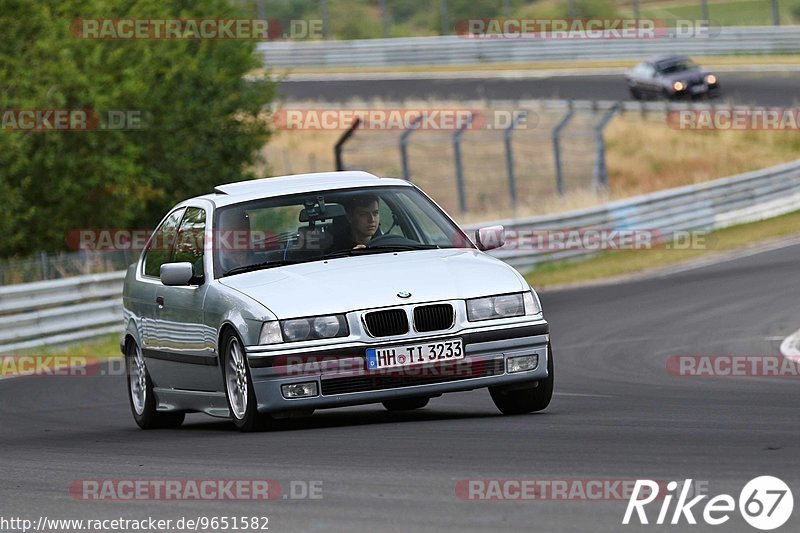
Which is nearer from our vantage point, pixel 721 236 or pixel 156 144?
pixel 721 236

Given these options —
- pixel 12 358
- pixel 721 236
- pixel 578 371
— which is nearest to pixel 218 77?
pixel 721 236

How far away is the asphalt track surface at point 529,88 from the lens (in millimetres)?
46125

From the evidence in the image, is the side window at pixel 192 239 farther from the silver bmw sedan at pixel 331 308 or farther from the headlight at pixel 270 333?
the headlight at pixel 270 333

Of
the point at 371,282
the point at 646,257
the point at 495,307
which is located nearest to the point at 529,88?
the point at 646,257

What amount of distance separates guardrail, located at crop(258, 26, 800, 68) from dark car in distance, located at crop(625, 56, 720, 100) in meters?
6.25

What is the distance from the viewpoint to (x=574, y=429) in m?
7.88

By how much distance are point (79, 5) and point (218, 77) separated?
17.4 feet

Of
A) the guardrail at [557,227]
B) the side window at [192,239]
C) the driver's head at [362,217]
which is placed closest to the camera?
the driver's head at [362,217]

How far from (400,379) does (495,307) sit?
705mm

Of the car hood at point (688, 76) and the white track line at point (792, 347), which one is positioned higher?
the white track line at point (792, 347)

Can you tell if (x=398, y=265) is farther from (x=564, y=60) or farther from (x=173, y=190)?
(x=564, y=60)

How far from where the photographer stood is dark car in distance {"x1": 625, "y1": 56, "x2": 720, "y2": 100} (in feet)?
150

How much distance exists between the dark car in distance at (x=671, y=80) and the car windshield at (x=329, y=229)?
36941 millimetres

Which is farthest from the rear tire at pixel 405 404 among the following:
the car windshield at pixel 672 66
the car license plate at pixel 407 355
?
the car windshield at pixel 672 66
